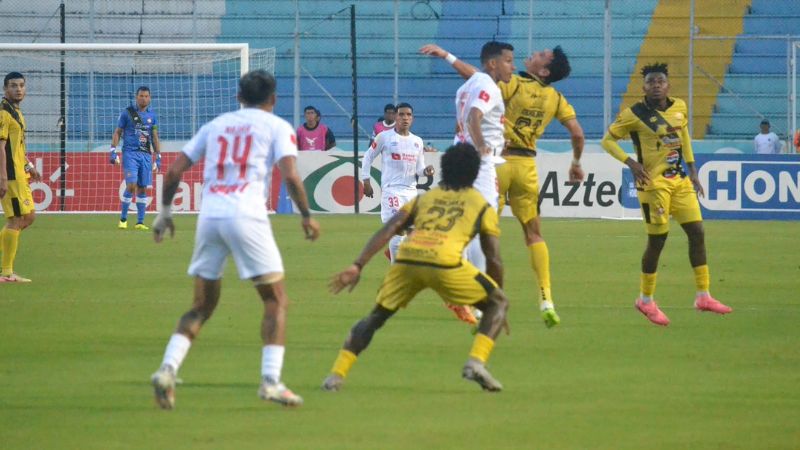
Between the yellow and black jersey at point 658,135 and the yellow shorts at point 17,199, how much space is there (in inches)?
264

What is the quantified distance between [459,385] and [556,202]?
22.3 metres

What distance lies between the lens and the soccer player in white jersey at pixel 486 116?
12.2 meters

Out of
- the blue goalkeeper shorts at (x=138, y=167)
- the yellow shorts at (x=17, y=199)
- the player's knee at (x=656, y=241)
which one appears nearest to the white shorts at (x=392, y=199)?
the yellow shorts at (x=17, y=199)

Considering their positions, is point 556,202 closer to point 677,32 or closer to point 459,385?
point 677,32

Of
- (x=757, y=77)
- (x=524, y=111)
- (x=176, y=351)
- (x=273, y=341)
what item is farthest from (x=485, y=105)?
(x=757, y=77)

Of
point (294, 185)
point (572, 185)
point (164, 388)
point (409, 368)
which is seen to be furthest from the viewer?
point (572, 185)

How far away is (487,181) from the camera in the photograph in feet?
40.3

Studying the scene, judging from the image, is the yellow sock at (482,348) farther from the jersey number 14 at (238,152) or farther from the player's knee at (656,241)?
the player's knee at (656,241)

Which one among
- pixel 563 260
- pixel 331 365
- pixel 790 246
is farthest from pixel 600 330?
pixel 790 246

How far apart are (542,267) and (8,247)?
22.3 feet

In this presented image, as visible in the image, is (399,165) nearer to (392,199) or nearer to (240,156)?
(392,199)

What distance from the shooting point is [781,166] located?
30.1 meters

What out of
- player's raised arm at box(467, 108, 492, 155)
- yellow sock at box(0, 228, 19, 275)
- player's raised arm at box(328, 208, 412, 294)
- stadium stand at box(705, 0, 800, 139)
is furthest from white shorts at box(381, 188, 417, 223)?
stadium stand at box(705, 0, 800, 139)

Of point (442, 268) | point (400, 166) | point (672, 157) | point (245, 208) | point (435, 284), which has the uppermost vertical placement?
point (672, 157)
